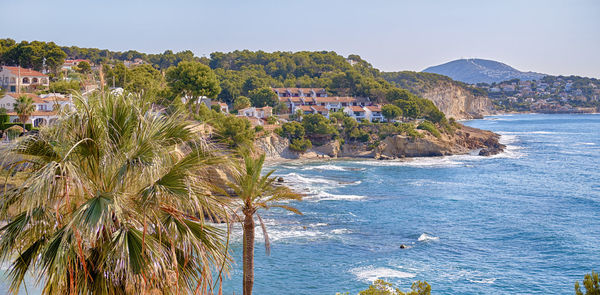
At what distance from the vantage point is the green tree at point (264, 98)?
9581 cm

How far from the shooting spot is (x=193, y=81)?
183ft

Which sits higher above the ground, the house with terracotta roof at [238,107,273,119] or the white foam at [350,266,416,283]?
the house with terracotta roof at [238,107,273,119]

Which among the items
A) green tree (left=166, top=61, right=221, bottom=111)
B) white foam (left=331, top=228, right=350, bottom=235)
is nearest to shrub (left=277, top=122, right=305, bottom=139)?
green tree (left=166, top=61, right=221, bottom=111)

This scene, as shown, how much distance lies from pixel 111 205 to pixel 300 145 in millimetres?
64111

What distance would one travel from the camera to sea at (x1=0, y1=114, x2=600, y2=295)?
81.5ft

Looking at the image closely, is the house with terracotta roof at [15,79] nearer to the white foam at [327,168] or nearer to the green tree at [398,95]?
the white foam at [327,168]

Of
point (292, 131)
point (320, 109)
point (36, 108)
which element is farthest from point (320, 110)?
point (36, 108)

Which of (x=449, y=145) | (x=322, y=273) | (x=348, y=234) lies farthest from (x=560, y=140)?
(x=322, y=273)

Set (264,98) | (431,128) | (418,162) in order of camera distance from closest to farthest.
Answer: (418,162) → (431,128) → (264,98)

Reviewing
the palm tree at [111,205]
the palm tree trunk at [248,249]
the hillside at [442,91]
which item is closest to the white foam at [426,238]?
the palm tree trunk at [248,249]

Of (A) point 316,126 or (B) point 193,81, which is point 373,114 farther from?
(B) point 193,81

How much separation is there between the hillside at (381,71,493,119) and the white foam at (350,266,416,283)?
134273 mm

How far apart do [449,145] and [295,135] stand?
2497 centimetres

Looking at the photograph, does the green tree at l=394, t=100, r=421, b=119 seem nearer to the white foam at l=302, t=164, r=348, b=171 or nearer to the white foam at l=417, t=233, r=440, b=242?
the white foam at l=302, t=164, r=348, b=171
